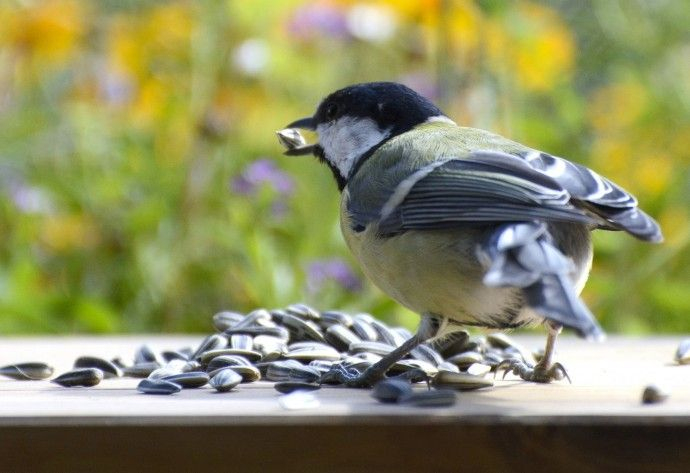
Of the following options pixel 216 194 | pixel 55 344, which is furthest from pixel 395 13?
pixel 55 344

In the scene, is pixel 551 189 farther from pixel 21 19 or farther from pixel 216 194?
pixel 21 19

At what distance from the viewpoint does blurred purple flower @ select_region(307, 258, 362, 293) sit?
9.09 ft

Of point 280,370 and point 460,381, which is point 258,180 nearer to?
point 280,370

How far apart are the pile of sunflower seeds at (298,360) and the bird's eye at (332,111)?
37 cm

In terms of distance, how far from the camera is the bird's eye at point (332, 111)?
2064mm

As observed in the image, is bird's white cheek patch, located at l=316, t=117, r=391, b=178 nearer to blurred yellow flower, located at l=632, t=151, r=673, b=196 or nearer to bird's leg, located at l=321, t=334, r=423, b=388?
bird's leg, located at l=321, t=334, r=423, b=388

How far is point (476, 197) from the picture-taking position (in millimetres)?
1554

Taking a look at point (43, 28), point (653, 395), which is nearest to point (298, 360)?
point (653, 395)

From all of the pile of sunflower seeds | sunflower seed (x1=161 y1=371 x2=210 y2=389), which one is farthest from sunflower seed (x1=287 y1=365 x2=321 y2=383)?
sunflower seed (x1=161 y1=371 x2=210 y2=389)

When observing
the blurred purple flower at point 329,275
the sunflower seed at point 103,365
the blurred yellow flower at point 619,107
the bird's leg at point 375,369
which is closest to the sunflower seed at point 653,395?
the bird's leg at point 375,369

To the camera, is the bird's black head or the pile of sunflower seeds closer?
the pile of sunflower seeds

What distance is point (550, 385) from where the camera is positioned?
157cm

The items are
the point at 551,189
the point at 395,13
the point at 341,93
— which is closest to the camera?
the point at 551,189

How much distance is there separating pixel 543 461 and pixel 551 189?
46 centimetres
